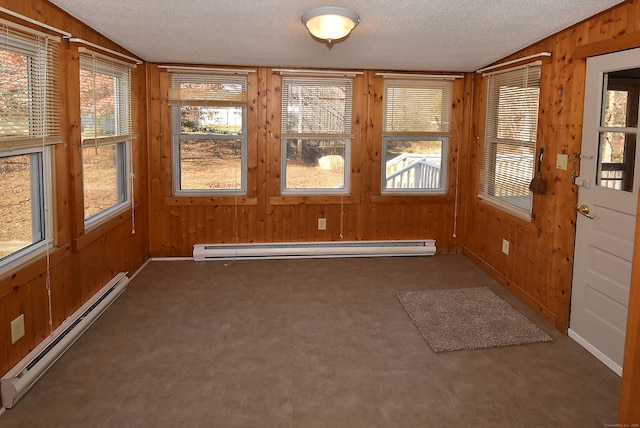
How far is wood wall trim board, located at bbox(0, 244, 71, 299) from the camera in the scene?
8.21ft

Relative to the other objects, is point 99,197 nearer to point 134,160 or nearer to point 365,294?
point 134,160

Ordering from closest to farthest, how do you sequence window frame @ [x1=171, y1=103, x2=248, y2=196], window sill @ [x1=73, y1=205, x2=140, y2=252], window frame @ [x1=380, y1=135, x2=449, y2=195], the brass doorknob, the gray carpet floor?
the gray carpet floor < the brass doorknob < window sill @ [x1=73, y1=205, x2=140, y2=252] < window frame @ [x1=171, y1=103, x2=248, y2=196] < window frame @ [x1=380, y1=135, x2=449, y2=195]

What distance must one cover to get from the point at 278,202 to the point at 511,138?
2.36 m

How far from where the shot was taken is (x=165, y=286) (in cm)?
434

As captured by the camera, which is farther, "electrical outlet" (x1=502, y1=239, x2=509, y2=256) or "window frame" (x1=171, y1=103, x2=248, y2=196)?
"window frame" (x1=171, y1=103, x2=248, y2=196)

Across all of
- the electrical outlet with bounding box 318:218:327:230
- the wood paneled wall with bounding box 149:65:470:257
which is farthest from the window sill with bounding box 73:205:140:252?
the electrical outlet with bounding box 318:218:327:230

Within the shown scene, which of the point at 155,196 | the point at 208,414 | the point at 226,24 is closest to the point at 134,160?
the point at 155,196

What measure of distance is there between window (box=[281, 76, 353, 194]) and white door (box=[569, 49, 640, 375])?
248cm

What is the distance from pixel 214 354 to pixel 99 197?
173 centimetres

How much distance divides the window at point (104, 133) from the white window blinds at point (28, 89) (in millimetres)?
428

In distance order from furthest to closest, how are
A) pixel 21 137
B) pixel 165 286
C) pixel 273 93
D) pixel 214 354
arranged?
pixel 273 93 → pixel 165 286 → pixel 214 354 → pixel 21 137

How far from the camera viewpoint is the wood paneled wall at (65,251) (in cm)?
261

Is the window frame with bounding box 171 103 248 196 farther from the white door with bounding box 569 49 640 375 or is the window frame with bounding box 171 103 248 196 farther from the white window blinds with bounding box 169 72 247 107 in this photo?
the white door with bounding box 569 49 640 375

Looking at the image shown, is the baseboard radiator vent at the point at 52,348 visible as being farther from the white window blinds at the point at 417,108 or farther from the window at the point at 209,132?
the white window blinds at the point at 417,108
